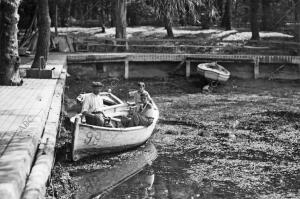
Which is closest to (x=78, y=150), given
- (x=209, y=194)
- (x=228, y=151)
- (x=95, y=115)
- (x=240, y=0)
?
(x=95, y=115)

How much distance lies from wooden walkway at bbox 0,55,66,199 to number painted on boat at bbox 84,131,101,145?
1.03m

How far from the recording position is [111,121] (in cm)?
1328

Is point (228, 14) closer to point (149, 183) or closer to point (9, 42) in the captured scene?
point (9, 42)

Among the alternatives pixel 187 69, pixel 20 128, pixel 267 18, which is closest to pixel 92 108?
pixel 20 128

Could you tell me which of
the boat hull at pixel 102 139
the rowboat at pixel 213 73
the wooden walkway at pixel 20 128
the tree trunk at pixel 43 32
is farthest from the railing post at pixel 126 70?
the boat hull at pixel 102 139

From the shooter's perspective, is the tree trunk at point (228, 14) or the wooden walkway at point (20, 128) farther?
the tree trunk at point (228, 14)

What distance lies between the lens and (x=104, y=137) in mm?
11930

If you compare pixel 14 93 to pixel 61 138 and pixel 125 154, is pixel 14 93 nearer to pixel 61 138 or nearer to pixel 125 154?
pixel 61 138

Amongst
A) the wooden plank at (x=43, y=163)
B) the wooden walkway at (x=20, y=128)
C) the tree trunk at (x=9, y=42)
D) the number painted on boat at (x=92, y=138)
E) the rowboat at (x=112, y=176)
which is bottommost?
the rowboat at (x=112, y=176)

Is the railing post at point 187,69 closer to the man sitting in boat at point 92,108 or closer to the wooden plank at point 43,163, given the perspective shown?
the wooden plank at point 43,163

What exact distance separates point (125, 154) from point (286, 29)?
1321 inches

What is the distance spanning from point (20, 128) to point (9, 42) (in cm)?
712

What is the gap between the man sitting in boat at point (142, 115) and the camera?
13.5 metres

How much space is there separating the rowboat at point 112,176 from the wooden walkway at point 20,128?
130 centimetres
